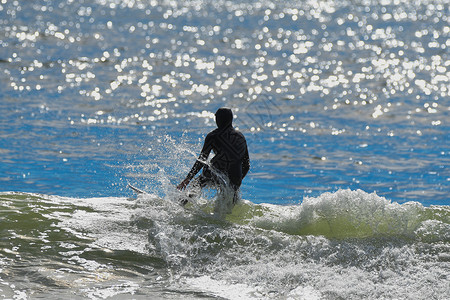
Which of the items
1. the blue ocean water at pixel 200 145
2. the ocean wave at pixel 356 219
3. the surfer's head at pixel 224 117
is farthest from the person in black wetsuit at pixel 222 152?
the ocean wave at pixel 356 219

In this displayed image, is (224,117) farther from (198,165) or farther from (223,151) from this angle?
(198,165)

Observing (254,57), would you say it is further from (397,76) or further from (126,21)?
(126,21)

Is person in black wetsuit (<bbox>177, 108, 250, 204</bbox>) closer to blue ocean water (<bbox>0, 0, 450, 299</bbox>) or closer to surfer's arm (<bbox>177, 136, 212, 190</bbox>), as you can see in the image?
surfer's arm (<bbox>177, 136, 212, 190</bbox>)

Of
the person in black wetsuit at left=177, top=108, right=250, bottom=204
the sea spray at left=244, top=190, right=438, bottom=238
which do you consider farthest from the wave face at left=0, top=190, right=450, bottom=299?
the person in black wetsuit at left=177, top=108, right=250, bottom=204

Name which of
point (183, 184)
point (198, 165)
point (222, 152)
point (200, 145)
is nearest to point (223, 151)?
point (222, 152)

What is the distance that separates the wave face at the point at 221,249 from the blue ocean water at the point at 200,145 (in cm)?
2

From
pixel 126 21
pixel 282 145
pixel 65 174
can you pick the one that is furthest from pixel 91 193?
pixel 126 21

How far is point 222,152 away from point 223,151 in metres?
0.02

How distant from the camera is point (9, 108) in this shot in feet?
48.9

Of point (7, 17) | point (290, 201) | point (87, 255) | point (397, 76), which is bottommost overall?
point (87, 255)

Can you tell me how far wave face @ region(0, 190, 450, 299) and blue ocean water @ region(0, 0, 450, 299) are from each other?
0.02 metres

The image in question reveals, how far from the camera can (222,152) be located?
7.53m

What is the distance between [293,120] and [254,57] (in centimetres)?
727

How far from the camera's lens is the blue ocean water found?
21.1 ft
